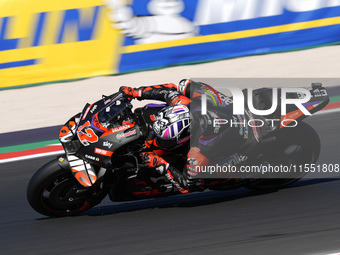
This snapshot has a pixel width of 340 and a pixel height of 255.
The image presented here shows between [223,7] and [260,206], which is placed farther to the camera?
[223,7]

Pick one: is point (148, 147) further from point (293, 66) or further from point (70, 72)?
point (293, 66)

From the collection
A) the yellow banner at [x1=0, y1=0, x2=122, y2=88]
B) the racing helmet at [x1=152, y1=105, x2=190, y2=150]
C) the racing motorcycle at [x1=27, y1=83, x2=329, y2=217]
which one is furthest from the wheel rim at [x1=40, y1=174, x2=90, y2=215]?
the yellow banner at [x1=0, y1=0, x2=122, y2=88]

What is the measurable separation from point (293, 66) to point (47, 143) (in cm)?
480

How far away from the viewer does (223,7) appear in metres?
10.5

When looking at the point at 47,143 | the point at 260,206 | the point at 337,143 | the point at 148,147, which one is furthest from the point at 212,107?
the point at 47,143

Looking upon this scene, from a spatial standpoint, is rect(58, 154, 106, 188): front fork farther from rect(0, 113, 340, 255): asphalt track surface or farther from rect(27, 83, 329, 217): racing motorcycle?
rect(0, 113, 340, 255): asphalt track surface

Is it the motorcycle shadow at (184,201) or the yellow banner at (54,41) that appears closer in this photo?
the motorcycle shadow at (184,201)

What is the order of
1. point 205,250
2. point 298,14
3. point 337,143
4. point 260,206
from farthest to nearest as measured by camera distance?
point 298,14 → point 337,143 → point 260,206 → point 205,250

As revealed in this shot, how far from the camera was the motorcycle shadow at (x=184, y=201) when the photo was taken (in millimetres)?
6289

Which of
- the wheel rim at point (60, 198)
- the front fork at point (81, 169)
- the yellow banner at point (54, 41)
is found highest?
the yellow banner at point (54, 41)

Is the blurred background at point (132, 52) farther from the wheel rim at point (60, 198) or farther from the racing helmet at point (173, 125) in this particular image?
the racing helmet at point (173, 125)

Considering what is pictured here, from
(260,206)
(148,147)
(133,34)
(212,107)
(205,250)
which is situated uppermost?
(133,34)

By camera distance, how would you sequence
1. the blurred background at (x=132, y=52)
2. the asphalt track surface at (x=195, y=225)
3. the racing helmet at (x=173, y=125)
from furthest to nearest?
1. the blurred background at (x=132, y=52)
2. the asphalt track surface at (x=195, y=225)
3. the racing helmet at (x=173, y=125)

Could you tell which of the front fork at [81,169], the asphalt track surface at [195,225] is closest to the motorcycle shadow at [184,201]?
the asphalt track surface at [195,225]
